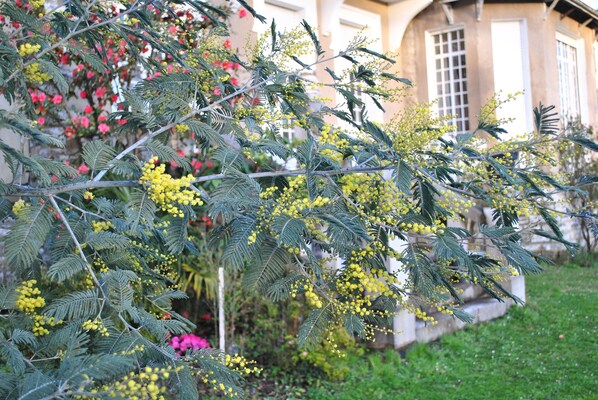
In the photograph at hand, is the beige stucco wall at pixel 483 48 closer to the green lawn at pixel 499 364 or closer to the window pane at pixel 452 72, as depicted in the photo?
the window pane at pixel 452 72

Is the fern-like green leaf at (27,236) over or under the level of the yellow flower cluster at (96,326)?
over

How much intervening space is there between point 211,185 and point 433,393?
2.73 metres

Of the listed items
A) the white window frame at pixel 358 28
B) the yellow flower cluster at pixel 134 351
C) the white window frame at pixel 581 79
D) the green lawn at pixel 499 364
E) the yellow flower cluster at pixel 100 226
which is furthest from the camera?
the white window frame at pixel 581 79

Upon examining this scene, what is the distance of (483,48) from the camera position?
12.6 metres

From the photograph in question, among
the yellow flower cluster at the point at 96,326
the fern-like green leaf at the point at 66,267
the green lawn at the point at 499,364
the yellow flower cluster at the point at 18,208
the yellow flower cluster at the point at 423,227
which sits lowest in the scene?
the green lawn at the point at 499,364

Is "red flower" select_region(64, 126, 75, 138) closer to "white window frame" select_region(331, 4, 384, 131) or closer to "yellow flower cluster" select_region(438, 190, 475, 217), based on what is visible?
"yellow flower cluster" select_region(438, 190, 475, 217)

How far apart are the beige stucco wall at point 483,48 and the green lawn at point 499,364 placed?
6.21m

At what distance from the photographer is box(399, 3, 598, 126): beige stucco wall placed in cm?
1266

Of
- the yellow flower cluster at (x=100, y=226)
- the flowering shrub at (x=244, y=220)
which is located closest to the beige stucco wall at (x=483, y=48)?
the flowering shrub at (x=244, y=220)

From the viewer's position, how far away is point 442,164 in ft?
7.96

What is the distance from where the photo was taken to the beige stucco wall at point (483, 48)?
12.7 metres

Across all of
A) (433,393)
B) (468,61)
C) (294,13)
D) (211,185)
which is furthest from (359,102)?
(468,61)

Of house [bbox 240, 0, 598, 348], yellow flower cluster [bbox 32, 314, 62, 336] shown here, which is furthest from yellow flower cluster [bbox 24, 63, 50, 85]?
house [bbox 240, 0, 598, 348]

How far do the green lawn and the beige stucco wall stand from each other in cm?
621
